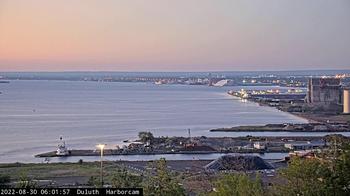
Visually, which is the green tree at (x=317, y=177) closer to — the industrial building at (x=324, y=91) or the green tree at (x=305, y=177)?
the green tree at (x=305, y=177)

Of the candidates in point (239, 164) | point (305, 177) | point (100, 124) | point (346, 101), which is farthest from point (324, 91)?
point (305, 177)

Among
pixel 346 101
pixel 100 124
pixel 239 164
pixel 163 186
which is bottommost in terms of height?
pixel 100 124

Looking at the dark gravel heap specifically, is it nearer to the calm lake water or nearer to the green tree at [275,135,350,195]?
the calm lake water

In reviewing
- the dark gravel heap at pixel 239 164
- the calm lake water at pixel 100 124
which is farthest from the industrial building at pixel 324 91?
the dark gravel heap at pixel 239 164

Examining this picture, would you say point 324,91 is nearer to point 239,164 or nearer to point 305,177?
point 239,164

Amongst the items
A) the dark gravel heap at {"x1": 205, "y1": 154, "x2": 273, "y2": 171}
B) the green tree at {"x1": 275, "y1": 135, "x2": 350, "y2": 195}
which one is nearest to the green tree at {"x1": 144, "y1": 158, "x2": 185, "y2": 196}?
the green tree at {"x1": 275, "y1": 135, "x2": 350, "y2": 195}

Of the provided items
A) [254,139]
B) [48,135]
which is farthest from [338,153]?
[48,135]

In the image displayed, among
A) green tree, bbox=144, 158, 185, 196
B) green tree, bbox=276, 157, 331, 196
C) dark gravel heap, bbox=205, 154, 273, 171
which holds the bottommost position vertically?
dark gravel heap, bbox=205, 154, 273, 171

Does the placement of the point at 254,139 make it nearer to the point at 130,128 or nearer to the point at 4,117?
the point at 130,128
